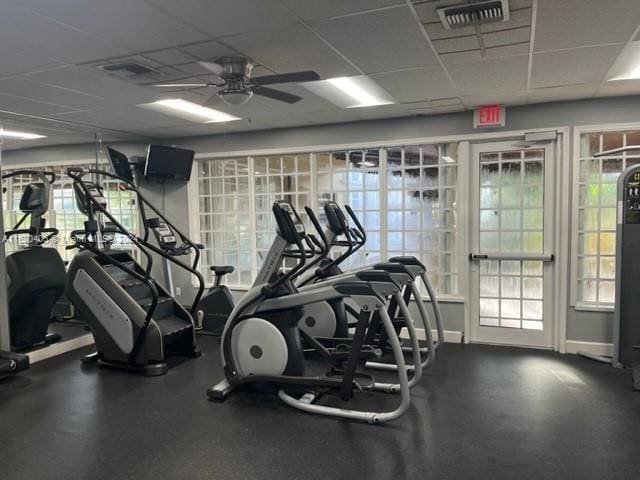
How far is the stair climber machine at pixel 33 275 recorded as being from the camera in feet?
14.5

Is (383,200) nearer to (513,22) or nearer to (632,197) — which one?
(632,197)

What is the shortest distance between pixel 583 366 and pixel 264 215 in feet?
12.8

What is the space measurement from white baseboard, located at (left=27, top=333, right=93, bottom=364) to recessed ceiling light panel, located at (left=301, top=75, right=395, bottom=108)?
3690mm

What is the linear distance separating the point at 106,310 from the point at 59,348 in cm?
119

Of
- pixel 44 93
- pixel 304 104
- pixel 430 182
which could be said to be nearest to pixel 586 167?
pixel 430 182

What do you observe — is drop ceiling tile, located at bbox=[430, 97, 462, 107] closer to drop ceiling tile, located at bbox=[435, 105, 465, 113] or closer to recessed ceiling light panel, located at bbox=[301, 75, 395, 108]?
drop ceiling tile, located at bbox=[435, 105, 465, 113]

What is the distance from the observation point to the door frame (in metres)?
4.59

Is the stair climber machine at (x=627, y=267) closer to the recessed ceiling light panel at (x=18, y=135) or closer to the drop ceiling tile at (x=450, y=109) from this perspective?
the drop ceiling tile at (x=450, y=109)

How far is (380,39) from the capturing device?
9.00 ft

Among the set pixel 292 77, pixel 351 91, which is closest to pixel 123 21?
pixel 292 77

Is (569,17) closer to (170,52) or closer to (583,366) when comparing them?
(170,52)

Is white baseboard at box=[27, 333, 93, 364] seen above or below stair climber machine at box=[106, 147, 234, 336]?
below

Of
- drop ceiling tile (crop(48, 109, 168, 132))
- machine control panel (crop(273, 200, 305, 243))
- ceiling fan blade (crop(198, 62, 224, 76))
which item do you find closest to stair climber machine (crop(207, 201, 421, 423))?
machine control panel (crop(273, 200, 305, 243))

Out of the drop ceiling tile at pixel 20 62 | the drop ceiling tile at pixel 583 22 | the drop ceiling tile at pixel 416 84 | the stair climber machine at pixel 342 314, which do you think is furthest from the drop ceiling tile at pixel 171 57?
the drop ceiling tile at pixel 583 22
